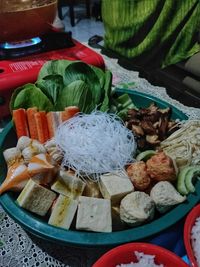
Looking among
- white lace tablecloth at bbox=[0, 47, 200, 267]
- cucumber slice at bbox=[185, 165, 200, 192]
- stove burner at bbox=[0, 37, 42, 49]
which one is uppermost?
stove burner at bbox=[0, 37, 42, 49]

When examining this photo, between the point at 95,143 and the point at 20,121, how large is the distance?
18 centimetres

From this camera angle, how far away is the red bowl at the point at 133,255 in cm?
48

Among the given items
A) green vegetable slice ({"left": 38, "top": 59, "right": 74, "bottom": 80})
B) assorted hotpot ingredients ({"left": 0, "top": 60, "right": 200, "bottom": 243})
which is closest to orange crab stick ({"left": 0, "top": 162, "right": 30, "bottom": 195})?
assorted hotpot ingredients ({"left": 0, "top": 60, "right": 200, "bottom": 243})

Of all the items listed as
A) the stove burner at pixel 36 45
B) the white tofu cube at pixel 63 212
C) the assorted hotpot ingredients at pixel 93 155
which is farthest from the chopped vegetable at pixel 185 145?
the stove burner at pixel 36 45

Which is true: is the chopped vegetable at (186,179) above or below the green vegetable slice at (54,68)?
below

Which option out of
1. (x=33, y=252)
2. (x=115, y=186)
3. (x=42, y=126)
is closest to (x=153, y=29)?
(x=42, y=126)

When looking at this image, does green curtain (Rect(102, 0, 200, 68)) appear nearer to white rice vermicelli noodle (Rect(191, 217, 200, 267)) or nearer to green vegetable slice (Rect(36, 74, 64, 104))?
green vegetable slice (Rect(36, 74, 64, 104))

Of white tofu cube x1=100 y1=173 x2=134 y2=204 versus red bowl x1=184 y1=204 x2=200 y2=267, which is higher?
red bowl x1=184 y1=204 x2=200 y2=267

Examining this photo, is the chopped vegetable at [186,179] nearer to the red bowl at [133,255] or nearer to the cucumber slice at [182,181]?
the cucumber slice at [182,181]

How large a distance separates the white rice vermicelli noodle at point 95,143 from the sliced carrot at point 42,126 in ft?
0.11

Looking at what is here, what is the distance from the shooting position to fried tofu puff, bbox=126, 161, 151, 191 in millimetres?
604

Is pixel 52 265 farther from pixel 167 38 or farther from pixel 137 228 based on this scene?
pixel 167 38

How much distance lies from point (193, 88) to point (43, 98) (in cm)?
48

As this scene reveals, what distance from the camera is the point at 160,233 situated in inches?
21.2
